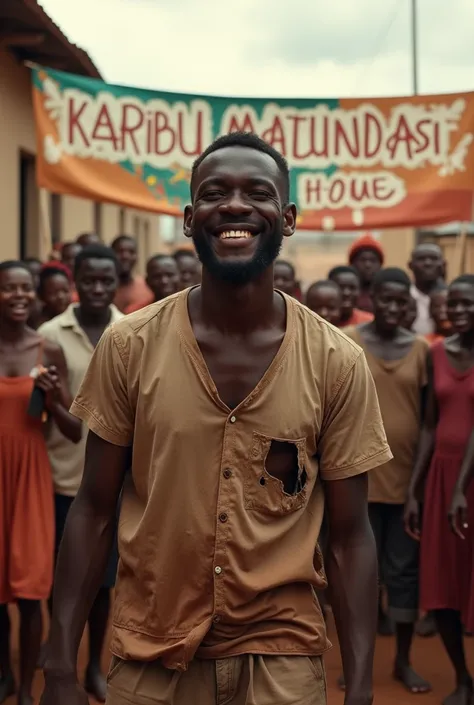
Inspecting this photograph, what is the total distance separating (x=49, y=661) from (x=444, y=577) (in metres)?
3.33

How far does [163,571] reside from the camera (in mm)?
2512

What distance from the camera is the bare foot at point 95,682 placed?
5445 mm

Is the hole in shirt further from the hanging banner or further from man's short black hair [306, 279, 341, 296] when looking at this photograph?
the hanging banner

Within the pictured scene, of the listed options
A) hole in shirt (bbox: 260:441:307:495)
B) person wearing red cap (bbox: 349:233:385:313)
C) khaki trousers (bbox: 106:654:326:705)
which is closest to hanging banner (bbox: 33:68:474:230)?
person wearing red cap (bbox: 349:233:385:313)

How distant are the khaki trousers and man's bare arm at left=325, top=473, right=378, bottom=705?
0.42 feet

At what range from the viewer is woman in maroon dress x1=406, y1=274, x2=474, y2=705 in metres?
5.43

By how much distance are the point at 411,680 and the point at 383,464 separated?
1.43 meters

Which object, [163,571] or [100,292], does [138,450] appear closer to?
[163,571]

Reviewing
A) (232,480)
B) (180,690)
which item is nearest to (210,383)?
(232,480)

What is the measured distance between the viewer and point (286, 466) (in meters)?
2.56

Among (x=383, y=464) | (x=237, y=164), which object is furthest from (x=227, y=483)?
(x=383, y=464)

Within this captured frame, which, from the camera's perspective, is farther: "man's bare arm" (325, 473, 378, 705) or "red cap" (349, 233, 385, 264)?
"red cap" (349, 233, 385, 264)

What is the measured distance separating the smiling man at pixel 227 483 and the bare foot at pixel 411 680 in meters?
3.24

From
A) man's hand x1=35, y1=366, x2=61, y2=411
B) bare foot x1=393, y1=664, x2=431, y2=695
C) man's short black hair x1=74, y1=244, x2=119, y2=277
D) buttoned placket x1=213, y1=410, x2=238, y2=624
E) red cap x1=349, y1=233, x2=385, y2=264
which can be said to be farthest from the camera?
red cap x1=349, y1=233, x2=385, y2=264
